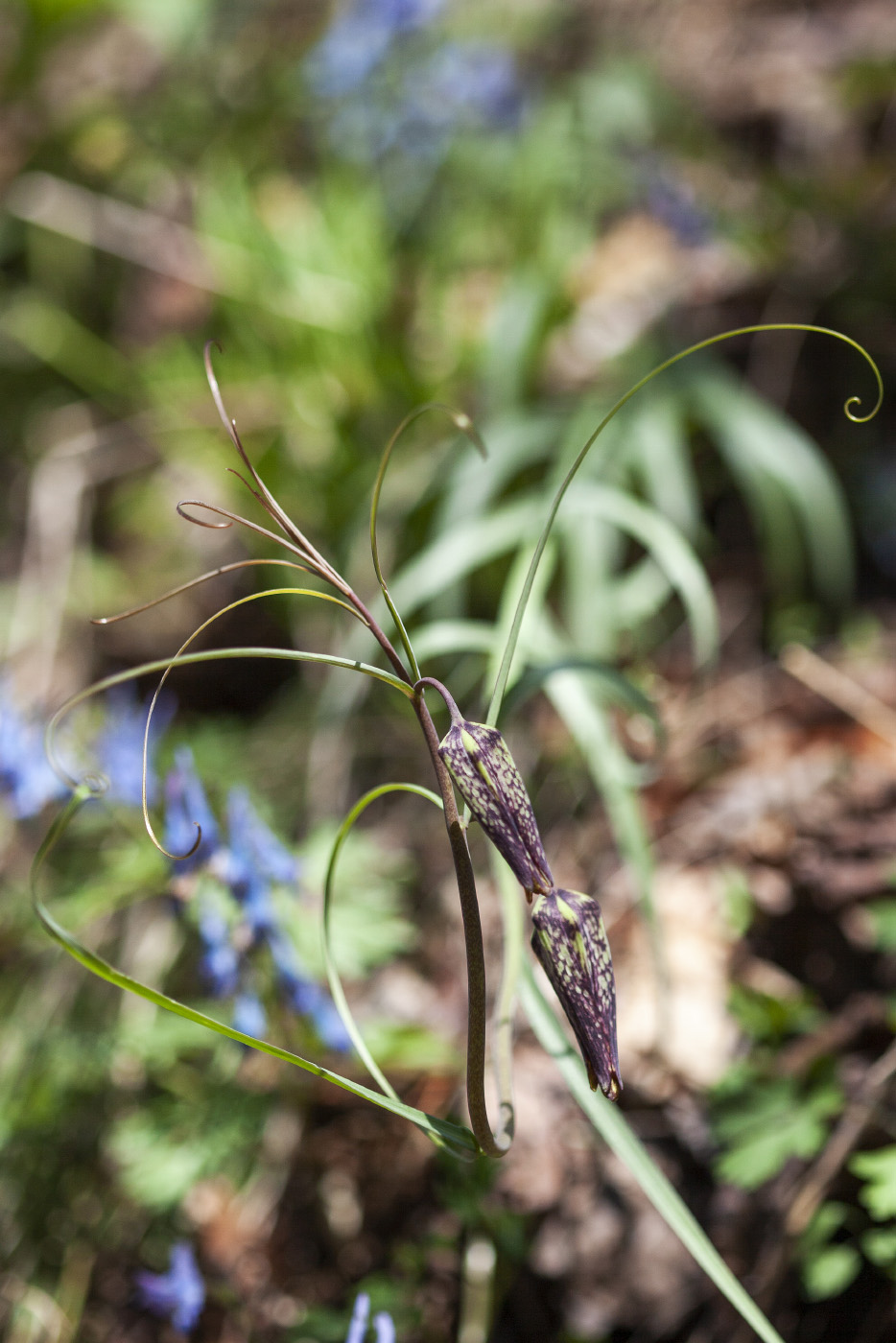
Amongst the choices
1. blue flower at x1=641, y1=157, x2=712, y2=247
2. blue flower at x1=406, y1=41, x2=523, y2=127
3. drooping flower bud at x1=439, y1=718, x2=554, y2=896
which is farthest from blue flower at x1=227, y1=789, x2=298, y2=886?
blue flower at x1=406, y1=41, x2=523, y2=127

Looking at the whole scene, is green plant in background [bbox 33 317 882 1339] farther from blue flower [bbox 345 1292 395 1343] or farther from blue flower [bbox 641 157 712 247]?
blue flower [bbox 641 157 712 247]

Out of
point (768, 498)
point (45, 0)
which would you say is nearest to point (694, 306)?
point (768, 498)

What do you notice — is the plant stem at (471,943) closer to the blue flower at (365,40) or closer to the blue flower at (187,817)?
the blue flower at (187,817)

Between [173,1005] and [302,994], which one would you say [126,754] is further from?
[173,1005]

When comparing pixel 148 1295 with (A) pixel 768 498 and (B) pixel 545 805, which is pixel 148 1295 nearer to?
(B) pixel 545 805

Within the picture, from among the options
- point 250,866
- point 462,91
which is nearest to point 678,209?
point 462,91

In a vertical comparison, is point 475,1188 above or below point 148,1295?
above
